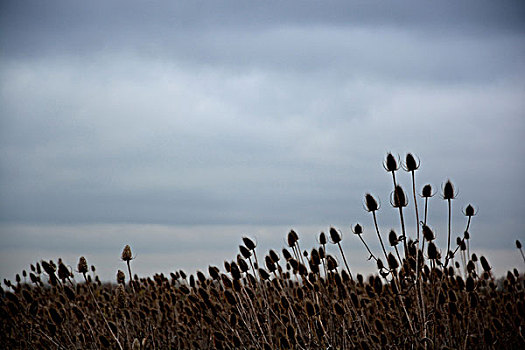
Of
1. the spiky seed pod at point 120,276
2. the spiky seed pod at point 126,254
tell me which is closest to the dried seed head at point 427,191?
the spiky seed pod at point 126,254

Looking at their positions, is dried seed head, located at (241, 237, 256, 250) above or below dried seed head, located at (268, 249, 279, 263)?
above

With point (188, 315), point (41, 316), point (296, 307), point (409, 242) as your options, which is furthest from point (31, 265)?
point (409, 242)

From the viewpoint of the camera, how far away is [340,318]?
18.1ft

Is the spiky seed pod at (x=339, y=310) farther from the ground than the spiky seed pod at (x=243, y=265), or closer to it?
closer to it

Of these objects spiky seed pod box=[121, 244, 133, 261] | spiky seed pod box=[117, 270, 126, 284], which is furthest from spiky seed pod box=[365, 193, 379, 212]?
spiky seed pod box=[117, 270, 126, 284]

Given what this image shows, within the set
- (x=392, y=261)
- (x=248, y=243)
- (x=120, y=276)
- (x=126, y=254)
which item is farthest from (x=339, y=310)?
(x=120, y=276)

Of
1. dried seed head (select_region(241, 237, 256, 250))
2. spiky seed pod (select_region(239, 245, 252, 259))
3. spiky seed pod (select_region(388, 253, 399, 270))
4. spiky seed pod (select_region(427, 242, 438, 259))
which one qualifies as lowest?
spiky seed pod (select_region(388, 253, 399, 270))

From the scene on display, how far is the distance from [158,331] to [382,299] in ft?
8.38

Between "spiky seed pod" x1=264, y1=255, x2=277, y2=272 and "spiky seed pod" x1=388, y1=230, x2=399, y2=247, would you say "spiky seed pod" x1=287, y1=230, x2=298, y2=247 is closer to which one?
"spiky seed pod" x1=264, y1=255, x2=277, y2=272

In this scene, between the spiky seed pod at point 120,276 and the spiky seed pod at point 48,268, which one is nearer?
the spiky seed pod at point 48,268

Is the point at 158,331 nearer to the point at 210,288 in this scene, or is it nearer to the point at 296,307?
the point at 210,288

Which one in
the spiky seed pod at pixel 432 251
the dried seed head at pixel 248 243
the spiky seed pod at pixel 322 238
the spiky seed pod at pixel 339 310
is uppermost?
the spiky seed pod at pixel 322 238

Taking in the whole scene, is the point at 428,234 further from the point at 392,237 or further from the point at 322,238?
the point at 322,238

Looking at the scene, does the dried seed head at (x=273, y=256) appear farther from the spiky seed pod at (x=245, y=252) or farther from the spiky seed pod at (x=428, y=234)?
the spiky seed pod at (x=428, y=234)
